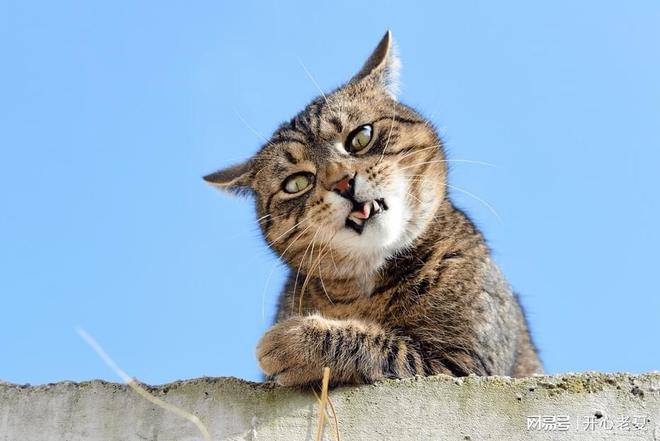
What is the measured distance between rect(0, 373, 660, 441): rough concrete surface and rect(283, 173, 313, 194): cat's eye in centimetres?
168

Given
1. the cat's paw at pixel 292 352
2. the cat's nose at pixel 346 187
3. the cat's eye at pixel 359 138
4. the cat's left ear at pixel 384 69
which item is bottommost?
the cat's paw at pixel 292 352

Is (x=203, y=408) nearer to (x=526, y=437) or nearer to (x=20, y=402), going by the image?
(x=20, y=402)

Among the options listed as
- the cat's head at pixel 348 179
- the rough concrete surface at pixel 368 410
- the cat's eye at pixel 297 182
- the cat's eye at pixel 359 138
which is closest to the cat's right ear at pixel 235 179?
the cat's head at pixel 348 179

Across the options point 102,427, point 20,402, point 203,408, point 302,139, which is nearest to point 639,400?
point 203,408

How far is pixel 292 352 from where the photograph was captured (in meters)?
3.26

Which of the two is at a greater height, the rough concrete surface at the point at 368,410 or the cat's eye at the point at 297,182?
the cat's eye at the point at 297,182

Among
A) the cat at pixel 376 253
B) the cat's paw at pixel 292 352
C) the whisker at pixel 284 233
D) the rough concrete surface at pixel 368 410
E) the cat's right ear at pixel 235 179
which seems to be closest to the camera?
the rough concrete surface at pixel 368 410

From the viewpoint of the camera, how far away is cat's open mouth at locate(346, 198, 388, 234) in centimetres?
395

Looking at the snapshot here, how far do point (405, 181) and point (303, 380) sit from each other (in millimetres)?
1403

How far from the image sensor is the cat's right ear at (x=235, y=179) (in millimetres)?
4918

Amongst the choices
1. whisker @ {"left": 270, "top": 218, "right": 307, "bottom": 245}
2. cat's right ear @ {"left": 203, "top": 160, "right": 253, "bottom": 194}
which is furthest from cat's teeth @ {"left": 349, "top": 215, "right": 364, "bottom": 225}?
cat's right ear @ {"left": 203, "top": 160, "right": 253, "bottom": 194}

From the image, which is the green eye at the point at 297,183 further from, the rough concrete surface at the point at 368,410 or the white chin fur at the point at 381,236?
the rough concrete surface at the point at 368,410

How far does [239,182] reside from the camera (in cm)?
494

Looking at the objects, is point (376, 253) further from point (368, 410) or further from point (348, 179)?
point (368, 410)
